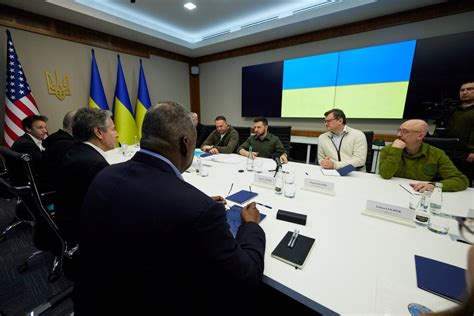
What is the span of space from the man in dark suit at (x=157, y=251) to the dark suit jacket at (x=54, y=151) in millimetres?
1502

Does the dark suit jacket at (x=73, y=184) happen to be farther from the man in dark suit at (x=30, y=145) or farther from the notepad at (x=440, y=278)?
the notepad at (x=440, y=278)

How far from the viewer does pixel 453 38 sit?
282 cm

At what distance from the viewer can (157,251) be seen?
595 millimetres

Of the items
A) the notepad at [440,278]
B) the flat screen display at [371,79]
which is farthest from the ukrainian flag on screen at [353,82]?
the notepad at [440,278]

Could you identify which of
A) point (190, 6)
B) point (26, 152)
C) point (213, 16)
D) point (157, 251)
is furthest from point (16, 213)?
point (213, 16)

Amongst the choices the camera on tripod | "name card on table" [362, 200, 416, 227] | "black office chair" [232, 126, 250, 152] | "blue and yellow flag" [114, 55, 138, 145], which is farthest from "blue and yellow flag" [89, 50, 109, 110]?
the camera on tripod

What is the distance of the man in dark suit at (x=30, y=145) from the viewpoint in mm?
1769

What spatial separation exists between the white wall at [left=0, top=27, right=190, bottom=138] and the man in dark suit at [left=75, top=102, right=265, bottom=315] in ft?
12.5

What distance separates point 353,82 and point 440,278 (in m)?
3.51

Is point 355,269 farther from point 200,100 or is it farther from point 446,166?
point 200,100

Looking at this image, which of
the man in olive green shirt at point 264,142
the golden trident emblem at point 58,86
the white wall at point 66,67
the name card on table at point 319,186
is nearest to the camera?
the name card on table at point 319,186

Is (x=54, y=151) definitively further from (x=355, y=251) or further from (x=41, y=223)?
(x=355, y=251)

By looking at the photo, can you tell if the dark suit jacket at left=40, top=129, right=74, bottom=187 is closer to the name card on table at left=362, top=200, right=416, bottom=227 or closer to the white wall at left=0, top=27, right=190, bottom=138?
the white wall at left=0, top=27, right=190, bottom=138

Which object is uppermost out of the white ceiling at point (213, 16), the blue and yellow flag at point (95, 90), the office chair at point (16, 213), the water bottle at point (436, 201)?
the white ceiling at point (213, 16)
